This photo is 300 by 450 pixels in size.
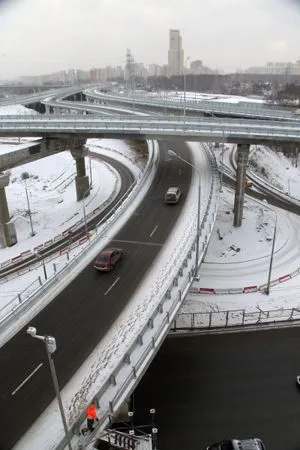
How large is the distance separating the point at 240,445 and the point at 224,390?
443cm

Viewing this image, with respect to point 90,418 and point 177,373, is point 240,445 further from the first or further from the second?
point 90,418

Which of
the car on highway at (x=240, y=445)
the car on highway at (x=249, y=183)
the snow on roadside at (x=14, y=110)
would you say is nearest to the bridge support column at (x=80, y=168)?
the car on highway at (x=249, y=183)

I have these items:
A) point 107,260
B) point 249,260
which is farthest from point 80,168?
point 107,260

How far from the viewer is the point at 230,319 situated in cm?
2752

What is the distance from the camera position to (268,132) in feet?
138

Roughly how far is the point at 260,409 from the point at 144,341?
8206 mm

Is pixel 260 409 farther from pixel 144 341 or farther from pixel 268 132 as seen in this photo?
pixel 268 132

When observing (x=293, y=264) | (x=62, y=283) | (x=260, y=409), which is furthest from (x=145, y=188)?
(x=260, y=409)

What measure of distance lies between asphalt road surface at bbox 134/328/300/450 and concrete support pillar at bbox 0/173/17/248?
29617mm

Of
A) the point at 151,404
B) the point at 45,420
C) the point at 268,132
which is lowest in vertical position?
the point at 151,404

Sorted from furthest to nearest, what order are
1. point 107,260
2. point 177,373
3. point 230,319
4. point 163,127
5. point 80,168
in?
point 80,168
point 163,127
point 230,319
point 107,260
point 177,373

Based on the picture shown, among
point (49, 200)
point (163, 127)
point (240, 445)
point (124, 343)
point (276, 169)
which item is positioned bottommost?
point (240, 445)

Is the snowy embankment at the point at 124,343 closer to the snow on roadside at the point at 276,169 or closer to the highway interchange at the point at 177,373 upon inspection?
the highway interchange at the point at 177,373

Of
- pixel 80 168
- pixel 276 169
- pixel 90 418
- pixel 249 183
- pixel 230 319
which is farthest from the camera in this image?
pixel 276 169
